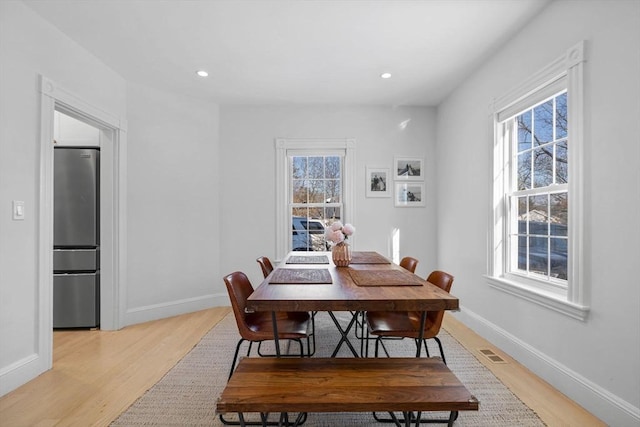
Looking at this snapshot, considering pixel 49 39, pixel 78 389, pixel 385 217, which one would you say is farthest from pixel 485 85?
pixel 78 389

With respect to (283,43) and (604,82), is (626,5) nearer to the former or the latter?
(604,82)

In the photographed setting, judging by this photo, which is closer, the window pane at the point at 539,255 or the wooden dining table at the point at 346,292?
the wooden dining table at the point at 346,292

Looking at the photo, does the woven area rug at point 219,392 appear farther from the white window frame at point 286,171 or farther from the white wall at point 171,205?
the white window frame at point 286,171

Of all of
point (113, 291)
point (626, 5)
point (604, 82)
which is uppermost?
point (626, 5)

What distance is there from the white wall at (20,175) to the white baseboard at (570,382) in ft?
12.7

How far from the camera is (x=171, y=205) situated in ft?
13.8

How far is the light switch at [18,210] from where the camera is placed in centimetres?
240

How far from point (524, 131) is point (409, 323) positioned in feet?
6.67

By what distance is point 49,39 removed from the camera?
108 inches

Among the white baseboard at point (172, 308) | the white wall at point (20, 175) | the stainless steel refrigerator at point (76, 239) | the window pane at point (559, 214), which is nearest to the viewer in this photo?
the white wall at point (20, 175)

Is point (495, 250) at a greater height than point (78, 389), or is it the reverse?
point (495, 250)

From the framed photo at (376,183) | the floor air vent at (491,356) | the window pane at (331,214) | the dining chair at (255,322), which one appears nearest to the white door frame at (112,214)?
the dining chair at (255,322)

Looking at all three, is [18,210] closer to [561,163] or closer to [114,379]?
[114,379]

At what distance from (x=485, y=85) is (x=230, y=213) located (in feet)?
11.5
